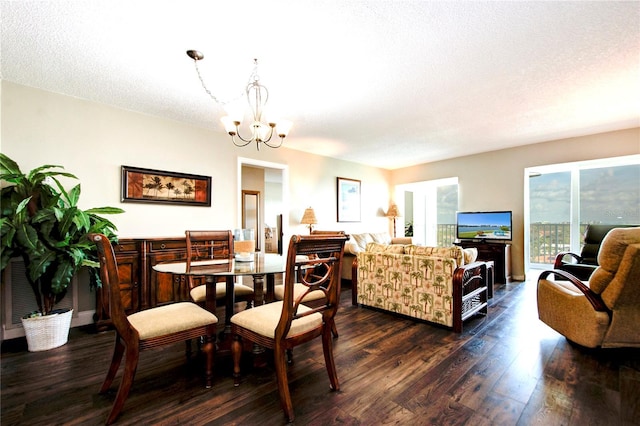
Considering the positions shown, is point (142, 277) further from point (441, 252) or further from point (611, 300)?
point (611, 300)

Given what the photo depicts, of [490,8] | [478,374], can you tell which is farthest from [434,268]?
[490,8]

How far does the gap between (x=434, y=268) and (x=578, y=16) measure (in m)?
2.20

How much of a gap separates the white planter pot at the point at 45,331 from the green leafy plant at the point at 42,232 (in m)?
0.16

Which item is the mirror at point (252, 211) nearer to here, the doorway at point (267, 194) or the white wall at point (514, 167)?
the doorway at point (267, 194)

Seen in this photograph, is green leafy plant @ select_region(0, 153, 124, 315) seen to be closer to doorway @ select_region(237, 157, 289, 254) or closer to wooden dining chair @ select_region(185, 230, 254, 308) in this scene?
wooden dining chair @ select_region(185, 230, 254, 308)

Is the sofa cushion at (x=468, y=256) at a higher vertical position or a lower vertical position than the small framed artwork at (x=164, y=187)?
lower

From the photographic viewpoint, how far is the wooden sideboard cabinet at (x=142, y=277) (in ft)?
9.75

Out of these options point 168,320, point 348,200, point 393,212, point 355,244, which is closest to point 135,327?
point 168,320

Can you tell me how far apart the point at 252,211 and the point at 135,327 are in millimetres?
6113

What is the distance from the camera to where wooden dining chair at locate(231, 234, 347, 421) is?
59.5 inches

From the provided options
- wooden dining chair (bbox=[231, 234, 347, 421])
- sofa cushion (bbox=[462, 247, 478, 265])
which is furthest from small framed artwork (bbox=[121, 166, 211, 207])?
sofa cushion (bbox=[462, 247, 478, 265])

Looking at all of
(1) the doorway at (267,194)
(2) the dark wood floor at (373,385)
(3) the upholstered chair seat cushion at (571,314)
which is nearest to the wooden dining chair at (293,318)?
(2) the dark wood floor at (373,385)

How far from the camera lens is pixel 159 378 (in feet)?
6.32

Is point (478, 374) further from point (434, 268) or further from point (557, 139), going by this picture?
point (557, 139)
